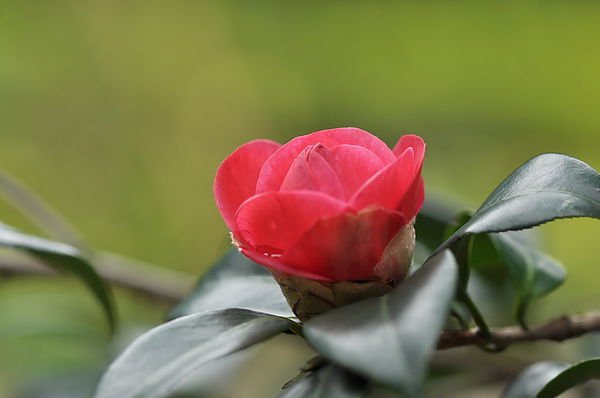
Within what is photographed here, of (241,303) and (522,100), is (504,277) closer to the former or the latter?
(241,303)

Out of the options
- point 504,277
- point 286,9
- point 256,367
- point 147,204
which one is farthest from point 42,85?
point 504,277

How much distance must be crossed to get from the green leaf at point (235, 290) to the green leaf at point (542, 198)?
183 millimetres

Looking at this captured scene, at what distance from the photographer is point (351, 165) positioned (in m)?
0.50

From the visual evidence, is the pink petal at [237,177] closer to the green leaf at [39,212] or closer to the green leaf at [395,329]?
the green leaf at [395,329]

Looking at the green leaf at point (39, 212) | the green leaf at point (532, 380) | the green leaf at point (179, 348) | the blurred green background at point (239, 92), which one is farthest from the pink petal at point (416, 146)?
the blurred green background at point (239, 92)

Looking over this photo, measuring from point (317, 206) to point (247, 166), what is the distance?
13 cm

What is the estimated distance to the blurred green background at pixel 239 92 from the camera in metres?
2.88

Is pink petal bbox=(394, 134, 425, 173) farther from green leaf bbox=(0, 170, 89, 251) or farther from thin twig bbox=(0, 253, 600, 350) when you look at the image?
green leaf bbox=(0, 170, 89, 251)

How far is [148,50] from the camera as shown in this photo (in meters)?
3.26

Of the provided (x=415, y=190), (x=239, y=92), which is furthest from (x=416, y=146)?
(x=239, y=92)

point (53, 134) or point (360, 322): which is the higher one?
point (360, 322)

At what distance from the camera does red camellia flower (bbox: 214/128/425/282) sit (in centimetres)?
47

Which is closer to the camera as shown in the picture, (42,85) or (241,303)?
(241,303)

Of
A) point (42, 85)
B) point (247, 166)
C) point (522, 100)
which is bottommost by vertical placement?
point (522, 100)
